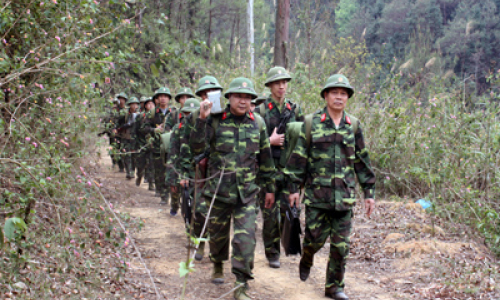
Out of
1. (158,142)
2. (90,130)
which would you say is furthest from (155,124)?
(90,130)

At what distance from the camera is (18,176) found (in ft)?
13.6

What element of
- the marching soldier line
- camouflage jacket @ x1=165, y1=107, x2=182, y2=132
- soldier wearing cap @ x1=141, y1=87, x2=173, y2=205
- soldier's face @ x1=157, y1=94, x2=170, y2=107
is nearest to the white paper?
the marching soldier line

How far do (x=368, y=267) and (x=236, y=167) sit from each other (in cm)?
256

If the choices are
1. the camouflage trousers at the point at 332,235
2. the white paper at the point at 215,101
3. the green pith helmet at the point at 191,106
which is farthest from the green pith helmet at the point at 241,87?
the green pith helmet at the point at 191,106

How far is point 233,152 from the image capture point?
5109 millimetres

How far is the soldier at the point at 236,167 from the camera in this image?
4.95 metres

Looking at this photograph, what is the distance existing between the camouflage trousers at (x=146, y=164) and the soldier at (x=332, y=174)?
7.69 m

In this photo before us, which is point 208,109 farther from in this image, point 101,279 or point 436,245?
point 436,245

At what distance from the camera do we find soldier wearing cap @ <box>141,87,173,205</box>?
10.7 meters

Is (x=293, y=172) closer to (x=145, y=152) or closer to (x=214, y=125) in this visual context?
(x=214, y=125)

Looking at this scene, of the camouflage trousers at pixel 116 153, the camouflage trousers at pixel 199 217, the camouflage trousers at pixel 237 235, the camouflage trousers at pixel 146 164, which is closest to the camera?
the camouflage trousers at pixel 237 235

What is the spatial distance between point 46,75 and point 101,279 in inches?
103

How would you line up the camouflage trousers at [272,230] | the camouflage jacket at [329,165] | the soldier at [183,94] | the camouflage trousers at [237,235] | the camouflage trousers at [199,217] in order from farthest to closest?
the soldier at [183,94], the camouflage trousers at [199,217], the camouflage trousers at [272,230], the camouflage trousers at [237,235], the camouflage jacket at [329,165]

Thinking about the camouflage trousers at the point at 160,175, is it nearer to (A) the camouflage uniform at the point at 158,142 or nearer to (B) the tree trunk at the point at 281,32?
(A) the camouflage uniform at the point at 158,142
